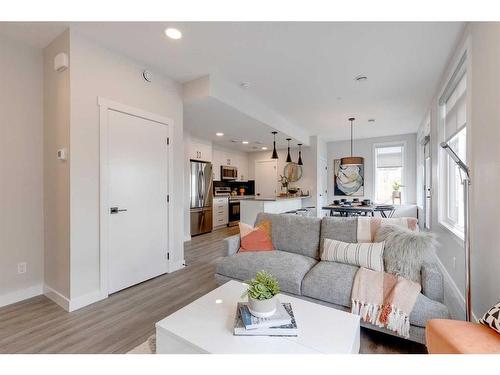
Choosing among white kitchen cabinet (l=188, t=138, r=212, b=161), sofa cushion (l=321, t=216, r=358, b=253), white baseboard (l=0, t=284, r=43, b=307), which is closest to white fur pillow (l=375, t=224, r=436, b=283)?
sofa cushion (l=321, t=216, r=358, b=253)

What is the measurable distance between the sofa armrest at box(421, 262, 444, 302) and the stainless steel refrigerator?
462cm

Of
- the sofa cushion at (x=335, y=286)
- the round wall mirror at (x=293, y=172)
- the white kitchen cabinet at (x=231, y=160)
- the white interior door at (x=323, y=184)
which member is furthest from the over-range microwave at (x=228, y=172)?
the sofa cushion at (x=335, y=286)

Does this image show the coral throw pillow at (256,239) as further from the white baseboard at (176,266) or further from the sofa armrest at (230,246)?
the white baseboard at (176,266)

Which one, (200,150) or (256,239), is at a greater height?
(200,150)

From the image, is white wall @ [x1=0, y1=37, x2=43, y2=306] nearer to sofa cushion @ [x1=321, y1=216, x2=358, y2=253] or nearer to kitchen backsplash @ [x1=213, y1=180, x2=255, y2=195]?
sofa cushion @ [x1=321, y1=216, x2=358, y2=253]

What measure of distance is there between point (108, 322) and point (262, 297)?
163cm

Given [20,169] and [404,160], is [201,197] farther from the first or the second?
[404,160]

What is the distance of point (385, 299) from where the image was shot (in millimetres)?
1791

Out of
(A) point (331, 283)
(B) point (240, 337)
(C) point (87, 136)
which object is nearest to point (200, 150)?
(C) point (87, 136)

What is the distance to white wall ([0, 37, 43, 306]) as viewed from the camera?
2.46m

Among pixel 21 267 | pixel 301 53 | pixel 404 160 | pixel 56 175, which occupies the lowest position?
pixel 21 267

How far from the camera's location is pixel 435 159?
364 cm
